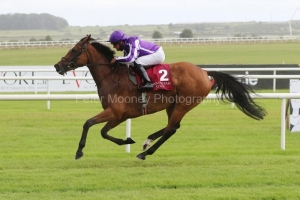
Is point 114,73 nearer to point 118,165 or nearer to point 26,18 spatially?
point 118,165

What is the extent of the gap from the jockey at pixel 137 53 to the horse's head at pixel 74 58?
1.01ft

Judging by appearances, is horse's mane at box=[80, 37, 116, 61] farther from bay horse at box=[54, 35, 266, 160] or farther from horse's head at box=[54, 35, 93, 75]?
horse's head at box=[54, 35, 93, 75]

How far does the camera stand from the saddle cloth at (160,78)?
6.11 m

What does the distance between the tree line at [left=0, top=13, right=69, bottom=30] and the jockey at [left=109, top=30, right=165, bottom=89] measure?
101179mm

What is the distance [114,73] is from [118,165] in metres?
1.03

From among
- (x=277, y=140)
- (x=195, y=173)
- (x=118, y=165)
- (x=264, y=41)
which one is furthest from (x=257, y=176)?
(x=264, y=41)

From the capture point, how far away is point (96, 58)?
6.33 metres

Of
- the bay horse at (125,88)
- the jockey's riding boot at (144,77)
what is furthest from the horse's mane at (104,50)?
the jockey's riding boot at (144,77)

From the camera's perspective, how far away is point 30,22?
110 m

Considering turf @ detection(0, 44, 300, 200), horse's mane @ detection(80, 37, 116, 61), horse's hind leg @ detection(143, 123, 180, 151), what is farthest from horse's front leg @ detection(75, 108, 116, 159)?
horse's mane @ detection(80, 37, 116, 61)

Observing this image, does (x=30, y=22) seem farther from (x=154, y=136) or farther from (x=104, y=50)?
(x=154, y=136)

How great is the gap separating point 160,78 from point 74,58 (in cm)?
94

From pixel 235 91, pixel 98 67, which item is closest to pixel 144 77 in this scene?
pixel 98 67

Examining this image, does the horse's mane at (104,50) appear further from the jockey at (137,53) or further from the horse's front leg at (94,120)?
the horse's front leg at (94,120)
